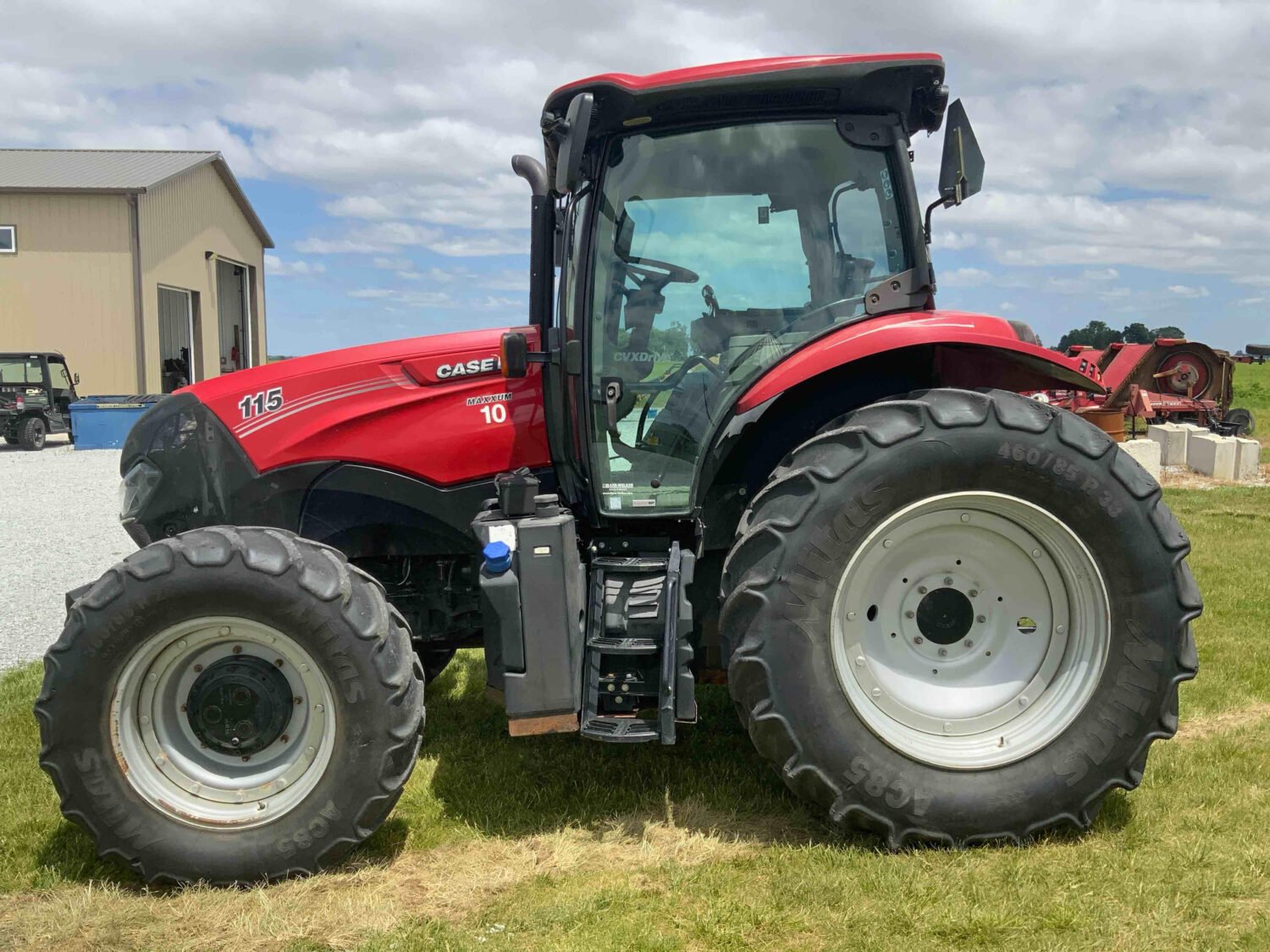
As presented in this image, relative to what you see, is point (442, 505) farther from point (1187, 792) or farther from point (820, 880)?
point (1187, 792)

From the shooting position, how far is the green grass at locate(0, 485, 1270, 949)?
2.93 meters

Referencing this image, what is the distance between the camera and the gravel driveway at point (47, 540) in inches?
282

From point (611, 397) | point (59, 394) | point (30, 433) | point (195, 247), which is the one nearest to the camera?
point (611, 397)

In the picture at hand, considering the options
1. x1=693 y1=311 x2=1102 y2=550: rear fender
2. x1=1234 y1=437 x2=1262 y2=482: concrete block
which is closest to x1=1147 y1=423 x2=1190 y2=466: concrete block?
x1=1234 y1=437 x2=1262 y2=482: concrete block

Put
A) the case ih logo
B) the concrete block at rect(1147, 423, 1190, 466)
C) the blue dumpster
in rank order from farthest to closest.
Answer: the blue dumpster → the concrete block at rect(1147, 423, 1190, 466) → the case ih logo

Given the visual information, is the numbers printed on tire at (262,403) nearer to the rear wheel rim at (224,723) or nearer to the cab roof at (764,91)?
the rear wheel rim at (224,723)

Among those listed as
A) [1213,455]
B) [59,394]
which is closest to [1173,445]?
[1213,455]

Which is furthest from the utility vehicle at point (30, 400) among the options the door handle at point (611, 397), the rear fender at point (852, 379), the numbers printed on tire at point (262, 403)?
the rear fender at point (852, 379)

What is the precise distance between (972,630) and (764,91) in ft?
6.37

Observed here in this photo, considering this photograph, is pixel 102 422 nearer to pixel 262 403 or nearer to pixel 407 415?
pixel 262 403

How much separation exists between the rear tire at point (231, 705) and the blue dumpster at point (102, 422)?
17.8 metres

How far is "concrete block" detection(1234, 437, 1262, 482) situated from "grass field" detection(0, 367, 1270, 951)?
11063 millimetres

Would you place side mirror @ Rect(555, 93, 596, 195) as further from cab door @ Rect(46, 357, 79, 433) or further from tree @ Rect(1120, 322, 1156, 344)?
tree @ Rect(1120, 322, 1156, 344)

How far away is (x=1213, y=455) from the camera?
14.0 meters
